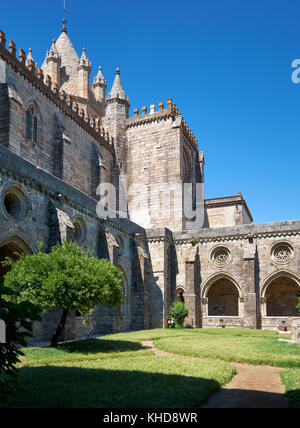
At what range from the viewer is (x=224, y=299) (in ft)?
100

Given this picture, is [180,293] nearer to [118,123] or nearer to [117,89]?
[118,123]

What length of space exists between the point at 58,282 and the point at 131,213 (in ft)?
71.0

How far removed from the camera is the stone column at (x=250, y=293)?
24.9 meters

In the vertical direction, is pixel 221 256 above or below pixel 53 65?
below

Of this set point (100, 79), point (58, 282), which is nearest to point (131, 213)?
point (100, 79)

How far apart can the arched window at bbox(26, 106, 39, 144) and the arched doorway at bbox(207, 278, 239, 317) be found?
1685cm

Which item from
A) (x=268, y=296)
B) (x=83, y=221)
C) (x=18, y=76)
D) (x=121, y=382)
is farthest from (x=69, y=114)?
(x=121, y=382)

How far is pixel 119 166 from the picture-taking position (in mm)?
35219

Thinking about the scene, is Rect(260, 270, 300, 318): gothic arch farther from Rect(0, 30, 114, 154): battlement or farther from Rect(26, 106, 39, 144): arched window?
Rect(26, 106, 39, 144): arched window

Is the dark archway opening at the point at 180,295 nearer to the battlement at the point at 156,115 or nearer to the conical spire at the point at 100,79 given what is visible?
the battlement at the point at 156,115

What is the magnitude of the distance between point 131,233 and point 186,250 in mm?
4415

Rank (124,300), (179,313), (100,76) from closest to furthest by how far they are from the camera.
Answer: (124,300) → (179,313) → (100,76)

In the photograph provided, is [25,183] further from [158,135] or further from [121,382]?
[158,135]

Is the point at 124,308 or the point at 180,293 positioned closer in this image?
the point at 124,308
